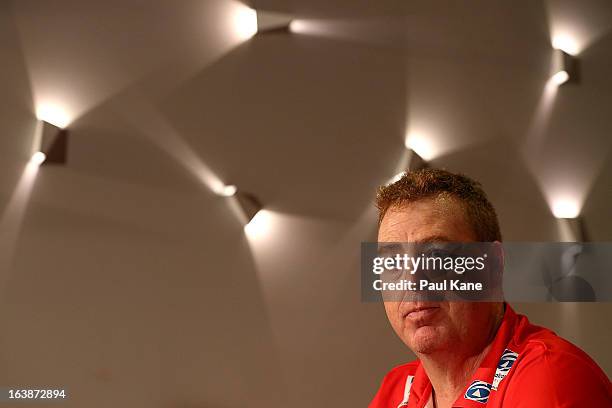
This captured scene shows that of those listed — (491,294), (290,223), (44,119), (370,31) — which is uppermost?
(370,31)

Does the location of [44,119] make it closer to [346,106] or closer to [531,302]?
[346,106]

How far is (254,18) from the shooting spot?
1.49m

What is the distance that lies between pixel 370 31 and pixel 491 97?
284 mm

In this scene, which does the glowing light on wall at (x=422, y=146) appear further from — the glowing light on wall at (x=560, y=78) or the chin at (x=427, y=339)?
the chin at (x=427, y=339)

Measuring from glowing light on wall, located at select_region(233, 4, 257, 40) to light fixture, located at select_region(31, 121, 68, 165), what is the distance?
0.43 metres

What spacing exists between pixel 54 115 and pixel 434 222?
0.91 meters

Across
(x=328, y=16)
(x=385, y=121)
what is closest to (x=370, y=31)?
(x=328, y=16)

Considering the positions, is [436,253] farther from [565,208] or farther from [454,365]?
[565,208]

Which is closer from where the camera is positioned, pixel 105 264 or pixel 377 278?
pixel 377 278

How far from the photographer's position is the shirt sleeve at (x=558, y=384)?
0.73m

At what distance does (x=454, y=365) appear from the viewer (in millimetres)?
932

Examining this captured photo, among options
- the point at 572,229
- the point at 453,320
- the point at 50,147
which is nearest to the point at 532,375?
the point at 453,320

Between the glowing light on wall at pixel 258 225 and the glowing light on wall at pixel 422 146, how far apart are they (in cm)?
32

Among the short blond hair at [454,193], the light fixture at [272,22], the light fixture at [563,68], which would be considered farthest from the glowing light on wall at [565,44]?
the short blond hair at [454,193]
